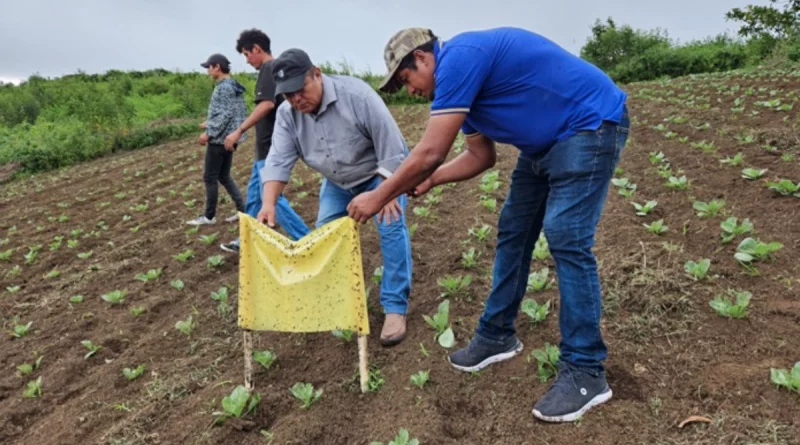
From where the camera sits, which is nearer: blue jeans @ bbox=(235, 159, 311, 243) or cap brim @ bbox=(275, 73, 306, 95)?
cap brim @ bbox=(275, 73, 306, 95)

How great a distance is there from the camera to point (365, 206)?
2.51 metres

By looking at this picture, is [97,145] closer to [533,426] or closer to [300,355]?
[300,355]

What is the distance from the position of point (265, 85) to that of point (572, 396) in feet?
11.8

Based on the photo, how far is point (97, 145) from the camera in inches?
645

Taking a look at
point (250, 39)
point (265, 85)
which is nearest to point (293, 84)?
point (265, 85)

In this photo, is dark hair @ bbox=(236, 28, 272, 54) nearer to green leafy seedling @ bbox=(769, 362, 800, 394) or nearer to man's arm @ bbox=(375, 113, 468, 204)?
man's arm @ bbox=(375, 113, 468, 204)

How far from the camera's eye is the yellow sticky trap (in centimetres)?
279

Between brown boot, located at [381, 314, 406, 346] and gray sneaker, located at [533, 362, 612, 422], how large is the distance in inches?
42.7

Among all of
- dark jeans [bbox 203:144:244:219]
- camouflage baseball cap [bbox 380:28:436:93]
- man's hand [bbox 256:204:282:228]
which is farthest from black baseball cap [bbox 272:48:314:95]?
dark jeans [bbox 203:144:244:219]

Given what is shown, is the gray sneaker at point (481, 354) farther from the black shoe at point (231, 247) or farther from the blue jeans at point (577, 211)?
the black shoe at point (231, 247)

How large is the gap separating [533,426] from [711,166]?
4.56 m

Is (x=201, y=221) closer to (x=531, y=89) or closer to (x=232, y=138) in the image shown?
(x=232, y=138)

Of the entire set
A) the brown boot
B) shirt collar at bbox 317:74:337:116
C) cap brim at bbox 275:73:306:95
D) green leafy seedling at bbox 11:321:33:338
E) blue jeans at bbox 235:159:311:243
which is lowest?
green leafy seedling at bbox 11:321:33:338

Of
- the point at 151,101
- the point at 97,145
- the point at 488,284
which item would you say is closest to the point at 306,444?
the point at 488,284
